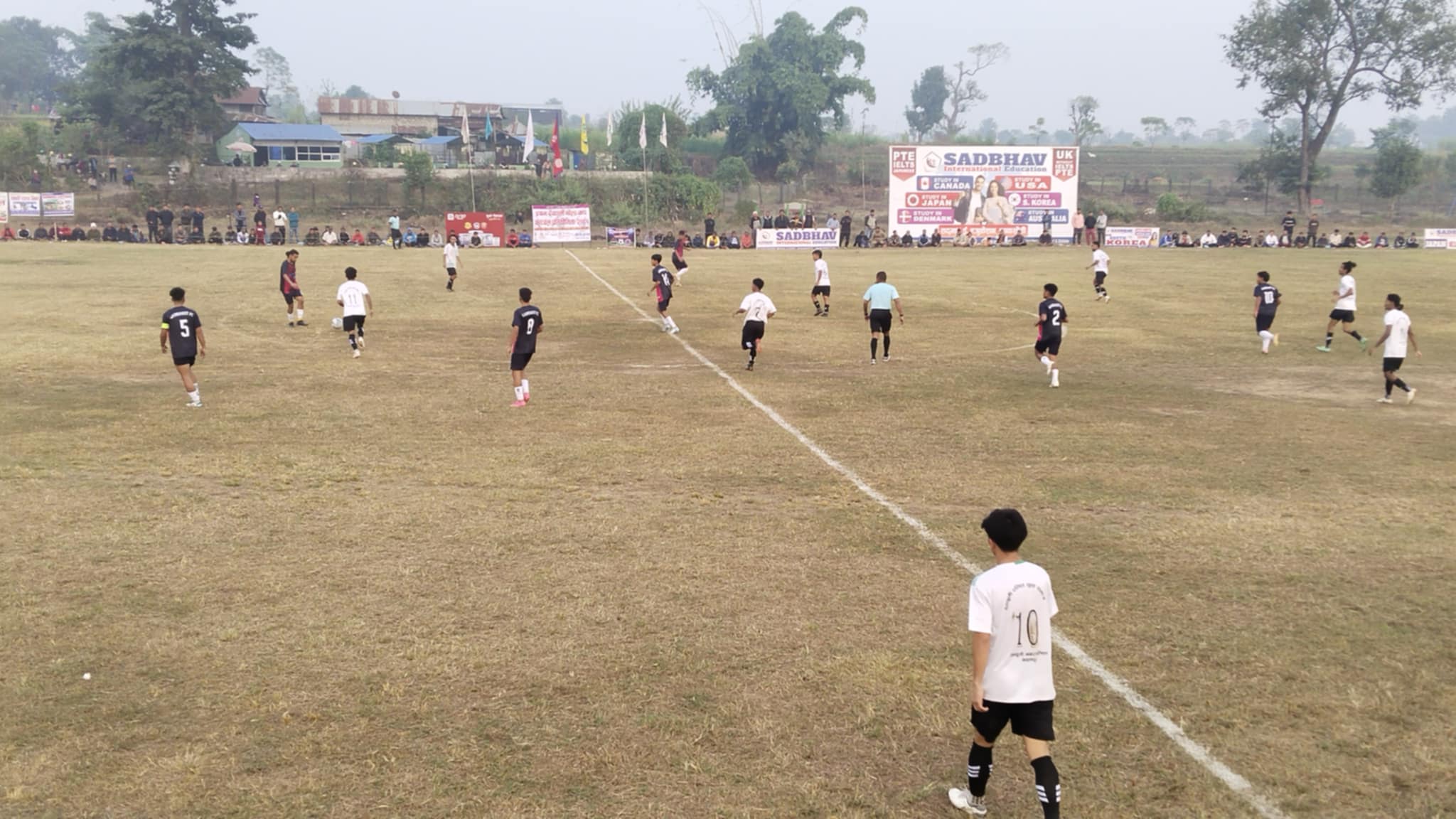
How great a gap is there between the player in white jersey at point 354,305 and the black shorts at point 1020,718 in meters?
17.2

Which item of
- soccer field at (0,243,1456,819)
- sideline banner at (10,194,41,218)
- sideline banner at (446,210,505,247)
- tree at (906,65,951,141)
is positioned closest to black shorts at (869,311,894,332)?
soccer field at (0,243,1456,819)

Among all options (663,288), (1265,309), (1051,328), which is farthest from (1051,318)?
(663,288)

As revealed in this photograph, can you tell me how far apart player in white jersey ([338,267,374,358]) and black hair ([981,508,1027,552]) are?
17.2 m

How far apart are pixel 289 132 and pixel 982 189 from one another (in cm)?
5429

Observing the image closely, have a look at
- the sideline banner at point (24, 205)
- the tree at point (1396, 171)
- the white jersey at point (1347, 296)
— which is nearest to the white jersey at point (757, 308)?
the white jersey at point (1347, 296)

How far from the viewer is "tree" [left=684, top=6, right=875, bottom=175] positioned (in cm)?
8669

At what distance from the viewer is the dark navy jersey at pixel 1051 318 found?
1759cm

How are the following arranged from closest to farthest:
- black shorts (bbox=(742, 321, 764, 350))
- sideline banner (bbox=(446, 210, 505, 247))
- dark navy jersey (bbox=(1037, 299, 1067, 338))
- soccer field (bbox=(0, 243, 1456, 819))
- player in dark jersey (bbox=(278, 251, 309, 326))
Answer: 1. soccer field (bbox=(0, 243, 1456, 819))
2. dark navy jersey (bbox=(1037, 299, 1067, 338))
3. black shorts (bbox=(742, 321, 764, 350))
4. player in dark jersey (bbox=(278, 251, 309, 326))
5. sideline banner (bbox=(446, 210, 505, 247))

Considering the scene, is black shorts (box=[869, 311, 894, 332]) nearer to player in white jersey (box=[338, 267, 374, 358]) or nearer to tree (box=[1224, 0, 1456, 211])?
player in white jersey (box=[338, 267, 374, 358])

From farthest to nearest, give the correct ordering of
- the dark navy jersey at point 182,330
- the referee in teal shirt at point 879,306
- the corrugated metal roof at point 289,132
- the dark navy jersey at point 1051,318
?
the corrugated metal roof at point 289,132 → the referee in teal shirt at point 879,306 → the dark navy jersey at point 1051,318 → the dark navy jersey at point 182,330

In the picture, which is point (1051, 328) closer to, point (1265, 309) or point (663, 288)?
point (1265, 309)

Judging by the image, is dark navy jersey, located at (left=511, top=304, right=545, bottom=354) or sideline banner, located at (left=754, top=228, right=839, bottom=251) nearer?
dark navy jersey, located at (left=511, top=304, right=545, bottom=354)

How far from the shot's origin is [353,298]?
2041 cm

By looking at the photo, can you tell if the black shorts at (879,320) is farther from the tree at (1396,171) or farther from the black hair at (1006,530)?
the tree at (1396,171)
